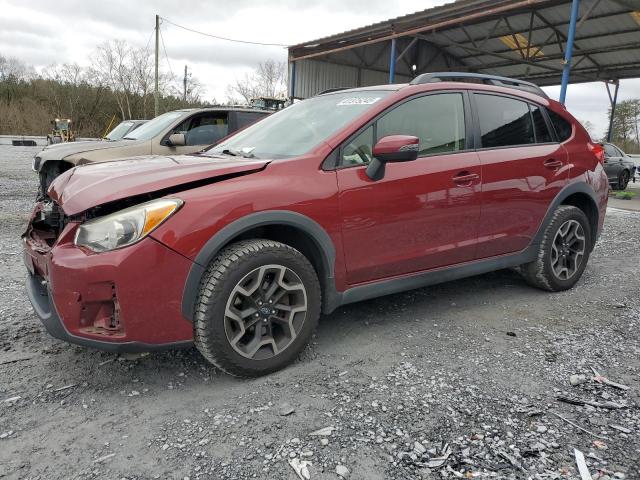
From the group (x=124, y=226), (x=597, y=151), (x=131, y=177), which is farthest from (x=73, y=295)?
(x=597, y=151)

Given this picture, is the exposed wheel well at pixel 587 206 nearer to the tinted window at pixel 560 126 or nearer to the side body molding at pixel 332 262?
the side body molding at pixel 332 262

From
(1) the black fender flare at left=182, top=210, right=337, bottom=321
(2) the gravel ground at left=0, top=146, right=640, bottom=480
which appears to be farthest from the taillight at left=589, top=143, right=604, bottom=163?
(1) the black fender flare at left=182, top=210, right=337, bottom=321

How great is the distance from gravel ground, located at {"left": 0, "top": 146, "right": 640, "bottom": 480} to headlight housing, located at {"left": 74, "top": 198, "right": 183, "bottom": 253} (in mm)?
788

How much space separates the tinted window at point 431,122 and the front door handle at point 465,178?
193 millimetres

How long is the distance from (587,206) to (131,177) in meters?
3.86

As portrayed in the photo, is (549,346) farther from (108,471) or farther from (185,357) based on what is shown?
(108,471)

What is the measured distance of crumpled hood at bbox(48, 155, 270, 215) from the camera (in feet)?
7.75

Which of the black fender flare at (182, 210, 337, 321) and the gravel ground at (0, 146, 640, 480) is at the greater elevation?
the black fender flare at (182, 210, 337, 321)

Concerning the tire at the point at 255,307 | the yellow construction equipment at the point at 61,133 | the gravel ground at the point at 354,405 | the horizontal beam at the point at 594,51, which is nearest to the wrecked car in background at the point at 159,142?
the gravel ground at the point at 354,405

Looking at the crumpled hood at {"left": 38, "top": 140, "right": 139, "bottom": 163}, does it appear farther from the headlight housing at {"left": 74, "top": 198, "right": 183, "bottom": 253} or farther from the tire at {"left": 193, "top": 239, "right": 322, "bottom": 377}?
the tire at {"left": 193, "top": 239, "right": 322, "bottom": 377}

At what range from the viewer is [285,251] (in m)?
2.58

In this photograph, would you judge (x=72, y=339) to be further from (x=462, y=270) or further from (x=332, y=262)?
(x=462, y=270)

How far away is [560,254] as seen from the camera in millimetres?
4098

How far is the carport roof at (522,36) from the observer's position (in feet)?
48.8
